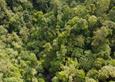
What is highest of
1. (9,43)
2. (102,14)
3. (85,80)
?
(102,14)

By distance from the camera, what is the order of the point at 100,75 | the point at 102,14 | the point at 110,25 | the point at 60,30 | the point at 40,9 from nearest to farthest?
the point at 100,75, the point at 110,25, the point at 102,14, the point at 60,30, the point at 40,9

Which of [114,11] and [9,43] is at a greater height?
[114,11]

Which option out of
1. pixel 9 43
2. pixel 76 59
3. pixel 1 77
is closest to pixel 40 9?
pixel 9 43

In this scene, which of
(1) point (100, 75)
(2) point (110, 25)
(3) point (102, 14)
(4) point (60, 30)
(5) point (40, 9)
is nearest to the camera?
(1) point (100, 75)

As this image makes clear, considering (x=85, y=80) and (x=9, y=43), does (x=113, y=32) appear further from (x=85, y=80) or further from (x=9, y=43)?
(x=9, y=43)

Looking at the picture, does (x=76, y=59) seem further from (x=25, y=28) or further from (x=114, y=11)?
(x=25, y=28)

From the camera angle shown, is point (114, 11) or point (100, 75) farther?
point (114, 11)
